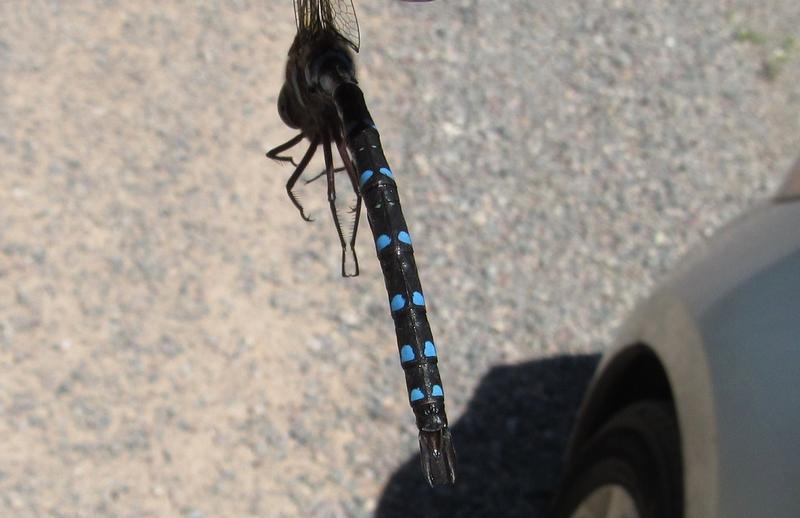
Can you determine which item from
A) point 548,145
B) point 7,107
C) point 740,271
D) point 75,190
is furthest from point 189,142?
point 740,271

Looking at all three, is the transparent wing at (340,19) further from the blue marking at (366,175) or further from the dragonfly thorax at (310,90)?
the blue marking at (366,175)

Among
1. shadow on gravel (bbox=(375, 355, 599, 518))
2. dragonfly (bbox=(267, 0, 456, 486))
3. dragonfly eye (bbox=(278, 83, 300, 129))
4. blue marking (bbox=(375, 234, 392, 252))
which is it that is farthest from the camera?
shadow on gravel (bbox=(375, 355, 599, 518))

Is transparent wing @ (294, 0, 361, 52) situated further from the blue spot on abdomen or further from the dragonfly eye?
the blue spot on abdomen

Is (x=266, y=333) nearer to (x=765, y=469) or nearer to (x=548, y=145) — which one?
(x=548, y=145)

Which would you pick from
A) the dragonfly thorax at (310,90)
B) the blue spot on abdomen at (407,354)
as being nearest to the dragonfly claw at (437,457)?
the blue spot on abdomen at (407,354)

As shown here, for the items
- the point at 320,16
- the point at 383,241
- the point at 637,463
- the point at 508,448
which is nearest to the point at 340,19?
the point at 320,16

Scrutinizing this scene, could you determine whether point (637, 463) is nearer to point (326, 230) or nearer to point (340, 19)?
point (340, 19)

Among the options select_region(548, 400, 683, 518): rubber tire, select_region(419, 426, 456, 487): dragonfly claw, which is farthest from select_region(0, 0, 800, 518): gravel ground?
select_region(419, 426, 456, 487): dragonfly claw
